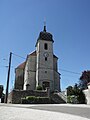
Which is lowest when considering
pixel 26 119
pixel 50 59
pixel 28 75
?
pixel 26 119

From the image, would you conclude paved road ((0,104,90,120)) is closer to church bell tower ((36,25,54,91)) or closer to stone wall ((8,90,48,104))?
stone wall ((8,90,48,104))

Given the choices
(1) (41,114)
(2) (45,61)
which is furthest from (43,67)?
(1) (41,114)

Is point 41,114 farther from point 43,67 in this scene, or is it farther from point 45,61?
point 45,61

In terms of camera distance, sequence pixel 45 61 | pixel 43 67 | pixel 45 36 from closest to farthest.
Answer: pixel 43 67 → pixel 45 61 → pixel 45 36

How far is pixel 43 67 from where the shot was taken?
45750 mm

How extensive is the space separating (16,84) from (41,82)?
11865mm

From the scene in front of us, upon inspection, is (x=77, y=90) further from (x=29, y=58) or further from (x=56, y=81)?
(x=29, y=58)

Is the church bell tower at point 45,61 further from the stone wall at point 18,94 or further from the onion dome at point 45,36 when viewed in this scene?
the stone wall at point 18,94

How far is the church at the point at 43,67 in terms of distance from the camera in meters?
44.5

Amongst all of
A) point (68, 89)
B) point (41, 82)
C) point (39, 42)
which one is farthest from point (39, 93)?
point (39, 42)

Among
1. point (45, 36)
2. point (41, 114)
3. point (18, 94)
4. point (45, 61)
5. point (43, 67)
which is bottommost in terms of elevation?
point (41, 114)

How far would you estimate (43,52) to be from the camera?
157 ft

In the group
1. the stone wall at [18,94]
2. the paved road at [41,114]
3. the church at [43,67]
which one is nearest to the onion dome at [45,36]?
the church at [43,67]

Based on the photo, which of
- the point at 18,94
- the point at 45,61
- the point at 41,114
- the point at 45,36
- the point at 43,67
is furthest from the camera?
the point at 45,36
